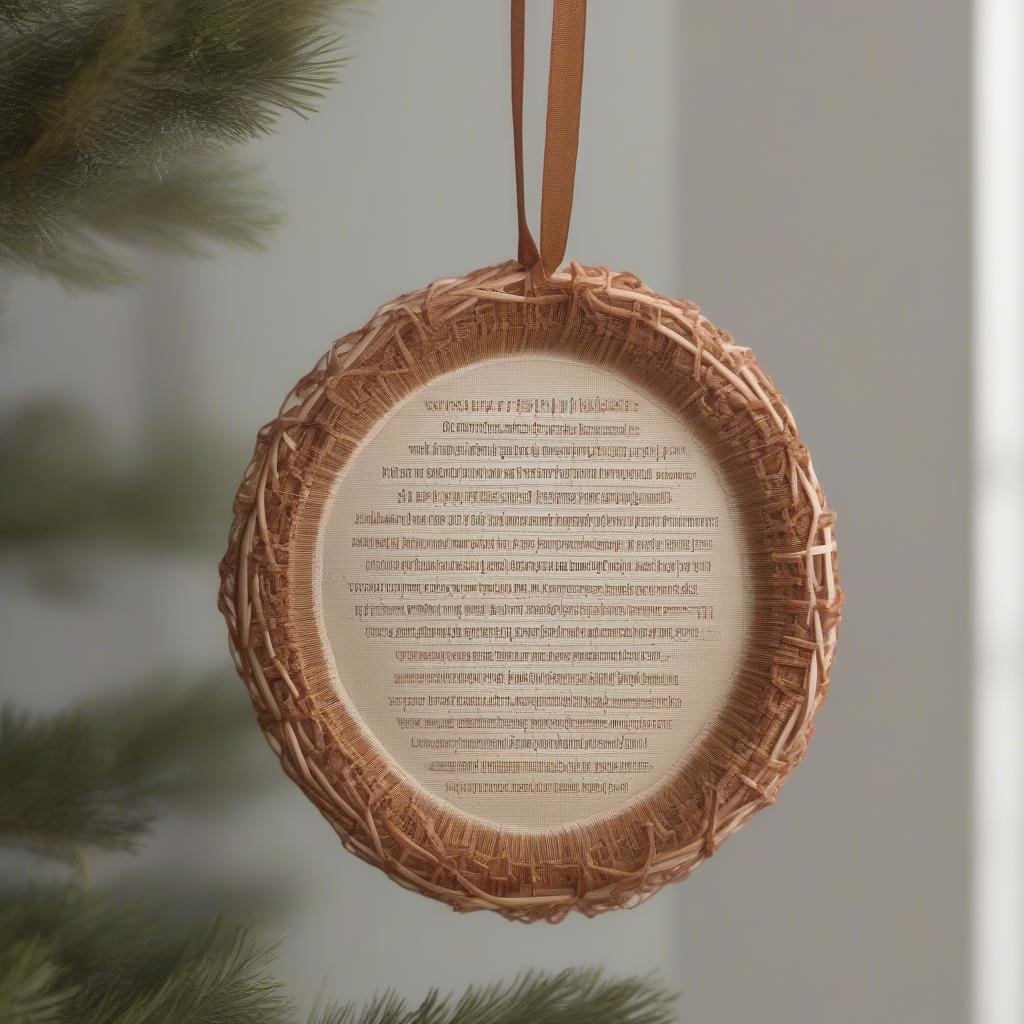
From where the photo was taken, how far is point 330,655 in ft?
1.60

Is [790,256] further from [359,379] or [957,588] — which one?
[359,379]

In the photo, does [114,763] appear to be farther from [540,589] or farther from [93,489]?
[540,589]

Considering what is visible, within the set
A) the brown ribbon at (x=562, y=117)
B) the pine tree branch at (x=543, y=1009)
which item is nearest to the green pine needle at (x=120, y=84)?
the brown ribbon at (x=562, y=117)

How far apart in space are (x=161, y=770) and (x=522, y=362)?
0.43m

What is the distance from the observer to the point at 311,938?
82cm

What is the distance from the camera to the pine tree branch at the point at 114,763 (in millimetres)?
622

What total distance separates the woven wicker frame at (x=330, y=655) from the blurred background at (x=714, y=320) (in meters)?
0.32

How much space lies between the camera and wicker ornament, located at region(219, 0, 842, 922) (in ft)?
1.58

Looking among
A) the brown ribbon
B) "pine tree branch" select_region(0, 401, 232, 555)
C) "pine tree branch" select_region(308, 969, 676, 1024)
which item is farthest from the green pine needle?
"pine tree branch" select_region(308, 969, 676, 1024)

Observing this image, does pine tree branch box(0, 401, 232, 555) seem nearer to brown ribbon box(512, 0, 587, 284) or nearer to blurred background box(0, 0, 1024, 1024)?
blurred background box(0, 0, 1024, 1024)

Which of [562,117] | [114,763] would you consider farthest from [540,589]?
[114,763]

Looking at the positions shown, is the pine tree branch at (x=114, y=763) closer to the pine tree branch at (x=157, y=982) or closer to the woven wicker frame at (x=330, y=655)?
the pine tree branch at (x=157, y=982)

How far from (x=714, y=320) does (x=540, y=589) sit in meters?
0.39

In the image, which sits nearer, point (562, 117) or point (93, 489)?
point (562, 117)
